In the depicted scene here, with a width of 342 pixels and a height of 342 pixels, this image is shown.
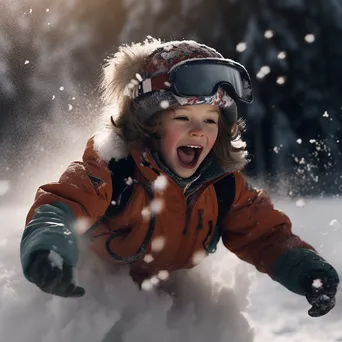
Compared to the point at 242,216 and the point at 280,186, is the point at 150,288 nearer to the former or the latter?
the point at 242,216

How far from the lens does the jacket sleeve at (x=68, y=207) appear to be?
4.84ft

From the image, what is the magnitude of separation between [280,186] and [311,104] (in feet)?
6.79

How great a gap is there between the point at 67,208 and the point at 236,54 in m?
10.9

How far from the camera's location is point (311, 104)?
461 inches

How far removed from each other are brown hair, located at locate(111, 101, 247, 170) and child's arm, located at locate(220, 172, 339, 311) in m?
0.09

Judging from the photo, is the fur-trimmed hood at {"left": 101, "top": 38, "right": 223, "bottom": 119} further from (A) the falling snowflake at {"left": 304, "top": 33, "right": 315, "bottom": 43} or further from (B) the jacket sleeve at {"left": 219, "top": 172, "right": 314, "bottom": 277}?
(A) the falling snowflake at {"left": 304, "top": 33, "right": 315, "bottom": 43}

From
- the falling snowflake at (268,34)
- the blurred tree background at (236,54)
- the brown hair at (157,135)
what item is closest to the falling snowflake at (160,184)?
the brown hair at (157,135)

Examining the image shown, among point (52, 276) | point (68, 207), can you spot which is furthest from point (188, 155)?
point (52, 276)

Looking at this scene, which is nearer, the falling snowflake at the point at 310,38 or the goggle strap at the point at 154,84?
the goggle strap at the point at 154,84

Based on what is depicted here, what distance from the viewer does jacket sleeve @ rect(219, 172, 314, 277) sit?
7.30ft

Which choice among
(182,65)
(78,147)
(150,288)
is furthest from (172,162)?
(78,147)

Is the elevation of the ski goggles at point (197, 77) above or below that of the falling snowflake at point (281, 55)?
below

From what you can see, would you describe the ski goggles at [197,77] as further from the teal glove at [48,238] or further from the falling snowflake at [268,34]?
the falling snowflake at [268,34]

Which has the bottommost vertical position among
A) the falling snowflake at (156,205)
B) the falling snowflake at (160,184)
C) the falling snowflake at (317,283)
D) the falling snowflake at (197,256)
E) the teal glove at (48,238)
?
the falling snowflake at (317,283)
